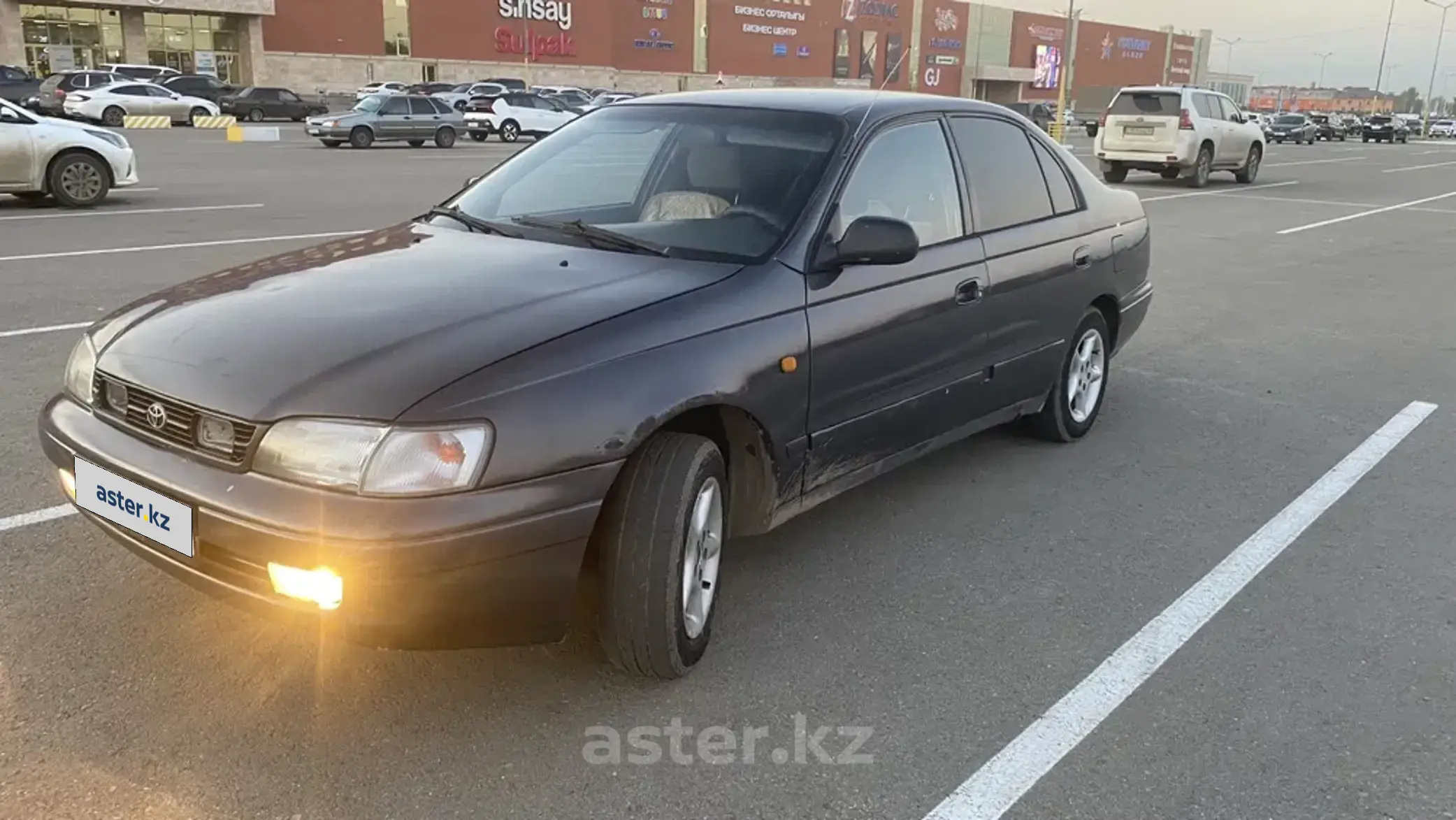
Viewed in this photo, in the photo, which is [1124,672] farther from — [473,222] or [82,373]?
[82,373]

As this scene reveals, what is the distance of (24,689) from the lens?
3.01 meters

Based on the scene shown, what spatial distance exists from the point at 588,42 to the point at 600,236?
65412 millimetres

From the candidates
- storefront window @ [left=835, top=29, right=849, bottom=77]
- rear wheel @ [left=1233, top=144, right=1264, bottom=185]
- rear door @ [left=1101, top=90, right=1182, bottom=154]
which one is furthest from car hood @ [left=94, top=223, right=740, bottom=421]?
storefront window @ [left=835, top=29, right=849, bottom=77]

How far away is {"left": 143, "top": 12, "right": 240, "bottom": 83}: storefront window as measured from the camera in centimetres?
5090

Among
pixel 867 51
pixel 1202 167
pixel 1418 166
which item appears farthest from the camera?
pixel 867 51

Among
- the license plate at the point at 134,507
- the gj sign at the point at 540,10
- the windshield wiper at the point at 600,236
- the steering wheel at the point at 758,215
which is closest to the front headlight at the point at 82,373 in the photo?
the license plate at the point at 134,507

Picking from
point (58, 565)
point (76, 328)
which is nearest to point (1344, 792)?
point (58, 565)

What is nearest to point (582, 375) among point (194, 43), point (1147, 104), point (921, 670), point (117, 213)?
point (921, 670)

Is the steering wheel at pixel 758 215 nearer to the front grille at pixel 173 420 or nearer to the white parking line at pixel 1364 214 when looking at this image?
the front grille at pixel 173 420

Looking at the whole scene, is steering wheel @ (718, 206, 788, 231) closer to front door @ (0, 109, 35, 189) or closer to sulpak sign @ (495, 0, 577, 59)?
front door @ (0, 109, 35, 189)

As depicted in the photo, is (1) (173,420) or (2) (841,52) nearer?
(1) (173,420)

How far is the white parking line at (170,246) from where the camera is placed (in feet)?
31.1

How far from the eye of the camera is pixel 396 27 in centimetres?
5806

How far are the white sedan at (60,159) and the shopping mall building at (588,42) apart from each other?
34.5 m
